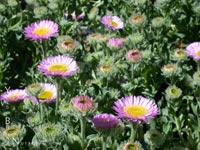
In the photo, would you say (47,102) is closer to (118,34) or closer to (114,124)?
(114,124)

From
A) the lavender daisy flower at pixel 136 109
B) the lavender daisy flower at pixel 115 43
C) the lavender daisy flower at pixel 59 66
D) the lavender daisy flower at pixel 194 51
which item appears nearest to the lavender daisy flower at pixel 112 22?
the lavender daisy flower at pixel 115 43

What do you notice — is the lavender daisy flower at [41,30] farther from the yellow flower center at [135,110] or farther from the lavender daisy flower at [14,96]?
the yellow flower center at [135,110]

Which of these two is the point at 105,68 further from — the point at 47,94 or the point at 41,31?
the point at 41,31

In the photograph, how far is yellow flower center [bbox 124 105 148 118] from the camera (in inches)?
94.9

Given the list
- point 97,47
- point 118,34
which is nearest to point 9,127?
point 97,47

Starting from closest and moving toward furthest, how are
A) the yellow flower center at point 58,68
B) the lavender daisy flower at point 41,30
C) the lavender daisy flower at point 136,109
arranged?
the lavender daisy flower at point 136,109, the yellow flower center at point 58,68, the lavender daisy flower at point 41,30

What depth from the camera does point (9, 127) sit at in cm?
227

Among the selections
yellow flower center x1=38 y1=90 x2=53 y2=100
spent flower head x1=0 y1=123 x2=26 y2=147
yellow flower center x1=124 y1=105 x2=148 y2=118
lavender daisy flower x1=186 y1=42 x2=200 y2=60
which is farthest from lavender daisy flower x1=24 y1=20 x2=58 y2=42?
spent flower head x1=0 y1=123 x2=26 y2=147

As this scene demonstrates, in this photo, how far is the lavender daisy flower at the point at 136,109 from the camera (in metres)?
2.35

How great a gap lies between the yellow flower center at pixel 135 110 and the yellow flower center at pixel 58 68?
0.42 meters

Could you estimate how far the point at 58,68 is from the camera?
2715 mm

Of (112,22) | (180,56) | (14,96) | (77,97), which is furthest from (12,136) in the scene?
(112,22)

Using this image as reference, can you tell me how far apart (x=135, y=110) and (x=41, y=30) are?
3.93 ft

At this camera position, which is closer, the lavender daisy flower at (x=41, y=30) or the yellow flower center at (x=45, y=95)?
the yellow flower center at (x=45, y=95)
